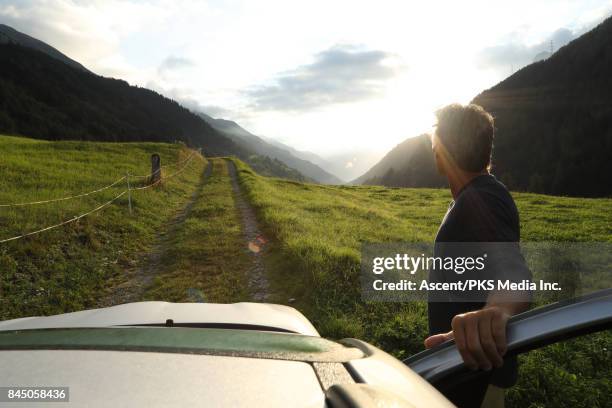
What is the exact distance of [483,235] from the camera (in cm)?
199

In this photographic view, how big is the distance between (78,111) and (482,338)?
13345 cm

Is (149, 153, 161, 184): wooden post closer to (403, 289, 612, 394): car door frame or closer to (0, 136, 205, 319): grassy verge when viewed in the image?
(0, 136, 205, 319): grassy verge

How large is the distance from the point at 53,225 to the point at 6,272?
2.45 metres

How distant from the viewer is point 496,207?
2008 mm

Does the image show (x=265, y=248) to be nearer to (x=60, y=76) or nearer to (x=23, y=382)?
(x=23, y=382)

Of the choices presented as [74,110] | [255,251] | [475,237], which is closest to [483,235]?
[475,237]

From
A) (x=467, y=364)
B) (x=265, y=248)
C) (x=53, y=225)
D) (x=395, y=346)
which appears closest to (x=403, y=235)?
(x=265, y=248)

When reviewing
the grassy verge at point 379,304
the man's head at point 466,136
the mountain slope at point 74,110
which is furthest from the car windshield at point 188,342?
the mountain slope at point 74,110

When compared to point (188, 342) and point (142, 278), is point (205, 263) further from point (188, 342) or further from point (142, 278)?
point (188, 342)

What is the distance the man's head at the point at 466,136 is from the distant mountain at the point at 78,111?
94625mm

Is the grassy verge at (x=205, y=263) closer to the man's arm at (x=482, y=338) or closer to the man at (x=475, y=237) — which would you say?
the man at (x=475, y=237)

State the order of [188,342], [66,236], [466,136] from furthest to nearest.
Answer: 1. [66,236]
2. [466,136]
3. [188,342]

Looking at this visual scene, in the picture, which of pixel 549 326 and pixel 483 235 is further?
pixel 483 235

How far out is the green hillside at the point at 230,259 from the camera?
4.41m
